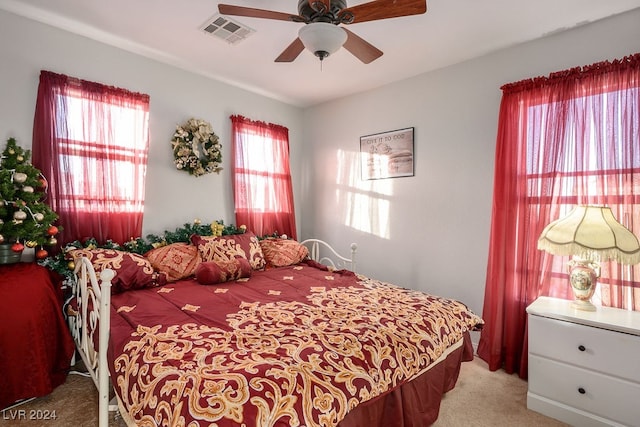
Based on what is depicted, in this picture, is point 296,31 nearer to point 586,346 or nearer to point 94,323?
point 94,323

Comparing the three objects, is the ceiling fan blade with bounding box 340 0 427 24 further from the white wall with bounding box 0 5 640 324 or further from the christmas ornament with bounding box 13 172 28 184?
the christmas ornament with bounding box 13 172 28 184

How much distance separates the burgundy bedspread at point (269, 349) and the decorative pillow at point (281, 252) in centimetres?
84

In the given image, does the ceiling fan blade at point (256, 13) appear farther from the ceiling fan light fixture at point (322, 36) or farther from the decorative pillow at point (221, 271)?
the decorative pillow at point (221, 271)

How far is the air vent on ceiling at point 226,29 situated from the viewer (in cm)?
239

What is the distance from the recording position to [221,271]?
102 inches

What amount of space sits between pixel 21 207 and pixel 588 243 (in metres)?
3.60

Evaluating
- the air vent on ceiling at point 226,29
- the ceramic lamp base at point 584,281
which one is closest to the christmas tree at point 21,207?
the air vent on ceiling at point 226,29

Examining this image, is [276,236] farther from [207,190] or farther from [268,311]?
[268,311]

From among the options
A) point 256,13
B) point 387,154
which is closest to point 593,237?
point 387,154

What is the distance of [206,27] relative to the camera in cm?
248

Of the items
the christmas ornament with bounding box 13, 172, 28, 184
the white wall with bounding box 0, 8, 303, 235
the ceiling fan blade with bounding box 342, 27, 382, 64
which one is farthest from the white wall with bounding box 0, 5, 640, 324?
the ceiling fan blade with bounding box 342, 27, 382, 64

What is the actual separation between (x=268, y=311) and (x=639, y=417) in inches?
84.7

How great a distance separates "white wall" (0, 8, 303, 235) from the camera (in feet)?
7.72

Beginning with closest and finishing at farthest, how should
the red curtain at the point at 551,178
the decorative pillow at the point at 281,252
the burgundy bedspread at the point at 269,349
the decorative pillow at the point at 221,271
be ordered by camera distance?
1. the burgundy bedspread at the point at 269,349
2. the red curtain at the point at 551,178
3. the decorative pillow at the point at 221,271
4. the decorative pillow at the point at 281,252
